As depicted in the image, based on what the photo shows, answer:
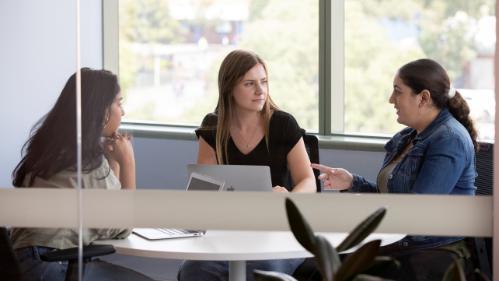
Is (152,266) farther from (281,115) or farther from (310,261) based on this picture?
(281,115)

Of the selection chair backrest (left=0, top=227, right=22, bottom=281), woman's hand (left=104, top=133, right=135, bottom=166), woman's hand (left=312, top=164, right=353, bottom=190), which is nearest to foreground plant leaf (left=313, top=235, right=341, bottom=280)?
woman's hand (left=312, top=164, right=353, bottom=190)

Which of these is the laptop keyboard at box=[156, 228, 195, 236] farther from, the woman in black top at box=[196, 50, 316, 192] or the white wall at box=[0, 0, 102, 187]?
the white wall at box=[0, 0, 102, 187]

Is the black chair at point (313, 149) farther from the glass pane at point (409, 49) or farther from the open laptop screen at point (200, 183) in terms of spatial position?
the open laptop screen at point (200, 183)

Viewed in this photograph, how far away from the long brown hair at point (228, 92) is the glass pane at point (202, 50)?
0.9 inches

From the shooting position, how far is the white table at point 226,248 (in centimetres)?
289

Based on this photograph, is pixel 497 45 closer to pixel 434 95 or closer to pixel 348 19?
pixel 434 95

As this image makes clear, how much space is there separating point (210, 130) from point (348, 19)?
1.81ft

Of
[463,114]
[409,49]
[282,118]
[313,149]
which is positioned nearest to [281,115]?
[282,118]

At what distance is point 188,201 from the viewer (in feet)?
9.07

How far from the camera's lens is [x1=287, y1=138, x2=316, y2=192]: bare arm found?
279cm

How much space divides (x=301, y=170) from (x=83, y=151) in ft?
2.18

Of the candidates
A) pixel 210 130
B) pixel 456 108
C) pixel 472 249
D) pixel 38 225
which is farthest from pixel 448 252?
pixel 38 225

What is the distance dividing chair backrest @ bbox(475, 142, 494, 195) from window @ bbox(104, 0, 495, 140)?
0.84ft

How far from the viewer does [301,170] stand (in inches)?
110
